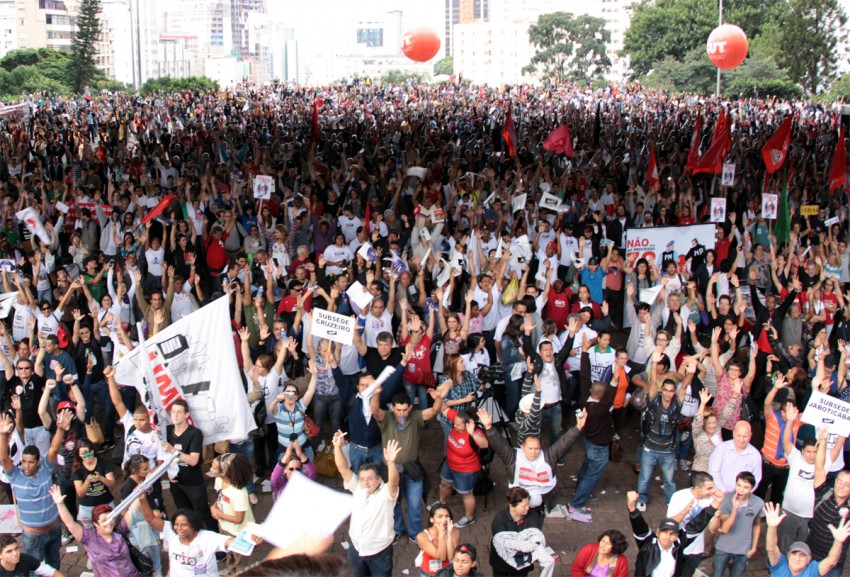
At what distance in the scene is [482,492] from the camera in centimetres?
784

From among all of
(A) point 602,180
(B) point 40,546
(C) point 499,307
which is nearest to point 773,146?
(A) point 602,180

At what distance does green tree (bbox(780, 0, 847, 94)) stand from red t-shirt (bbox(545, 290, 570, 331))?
6515 cm

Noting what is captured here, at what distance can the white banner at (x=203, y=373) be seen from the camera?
728 cm

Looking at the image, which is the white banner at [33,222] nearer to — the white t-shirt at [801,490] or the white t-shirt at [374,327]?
the white t-shirt at [374,327]

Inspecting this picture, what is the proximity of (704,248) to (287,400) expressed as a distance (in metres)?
6.79

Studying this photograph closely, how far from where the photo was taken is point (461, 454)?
723cm

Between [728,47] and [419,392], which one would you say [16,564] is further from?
[728,47]

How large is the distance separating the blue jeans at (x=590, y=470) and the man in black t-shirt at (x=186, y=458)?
3.01 meters

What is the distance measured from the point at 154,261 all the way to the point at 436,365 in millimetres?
4237

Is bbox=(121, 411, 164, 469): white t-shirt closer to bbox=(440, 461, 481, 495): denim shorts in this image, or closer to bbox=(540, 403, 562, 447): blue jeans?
bbox=(440, 461, 481, 495): denim shorts

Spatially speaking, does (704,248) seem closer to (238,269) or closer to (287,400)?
(238,269)

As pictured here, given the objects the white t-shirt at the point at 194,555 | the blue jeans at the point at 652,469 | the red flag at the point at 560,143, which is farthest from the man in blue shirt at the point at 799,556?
the red flag at the point at 560,143

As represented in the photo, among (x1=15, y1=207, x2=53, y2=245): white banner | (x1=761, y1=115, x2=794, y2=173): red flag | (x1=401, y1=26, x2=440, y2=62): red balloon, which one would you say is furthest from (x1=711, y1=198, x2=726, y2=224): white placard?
(x1=401, y1=26, x2=440, y2=62): red balloon

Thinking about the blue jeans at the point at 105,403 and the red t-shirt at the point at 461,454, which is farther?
the blue jeans at the point at 105,403
